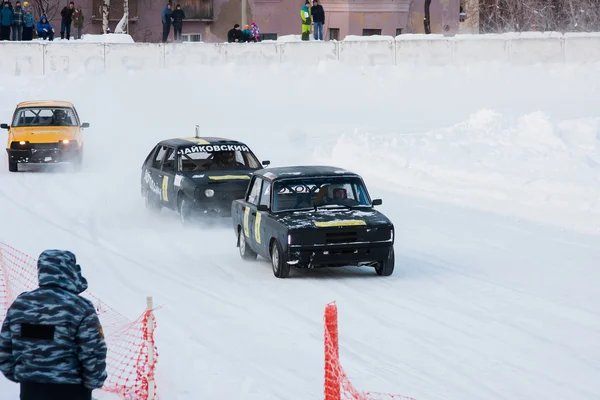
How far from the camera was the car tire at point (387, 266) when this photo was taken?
13.2 meters

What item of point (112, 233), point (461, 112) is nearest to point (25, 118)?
point (112, 233)

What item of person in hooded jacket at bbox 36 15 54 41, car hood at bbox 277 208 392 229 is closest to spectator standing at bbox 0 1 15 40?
person in hooded jacket at bbox 36 15 54 41

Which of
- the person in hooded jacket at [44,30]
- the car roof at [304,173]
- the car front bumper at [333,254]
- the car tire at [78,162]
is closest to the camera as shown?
the car front bumper at [333,254]

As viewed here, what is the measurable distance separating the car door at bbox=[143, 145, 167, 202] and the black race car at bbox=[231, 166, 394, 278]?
4.53 meters

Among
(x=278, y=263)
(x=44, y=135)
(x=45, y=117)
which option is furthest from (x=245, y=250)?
(x=45, y=117)

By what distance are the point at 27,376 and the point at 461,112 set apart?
31744mm

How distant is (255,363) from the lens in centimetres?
945

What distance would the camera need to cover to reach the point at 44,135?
25.8 metres

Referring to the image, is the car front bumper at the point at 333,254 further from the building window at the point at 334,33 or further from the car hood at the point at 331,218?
the building window at the point at 334,33

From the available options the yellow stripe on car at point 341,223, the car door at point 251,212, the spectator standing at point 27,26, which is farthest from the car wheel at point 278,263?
the spectator standing at point 27,26

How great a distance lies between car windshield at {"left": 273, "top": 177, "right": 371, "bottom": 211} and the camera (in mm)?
13781

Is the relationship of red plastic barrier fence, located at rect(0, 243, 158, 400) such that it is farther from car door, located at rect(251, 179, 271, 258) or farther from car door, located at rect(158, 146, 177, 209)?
car door, located at rect(158, 146, 177, 209)

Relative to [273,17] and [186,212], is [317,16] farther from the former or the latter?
[186,212]

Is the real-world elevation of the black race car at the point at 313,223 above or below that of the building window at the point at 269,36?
below
